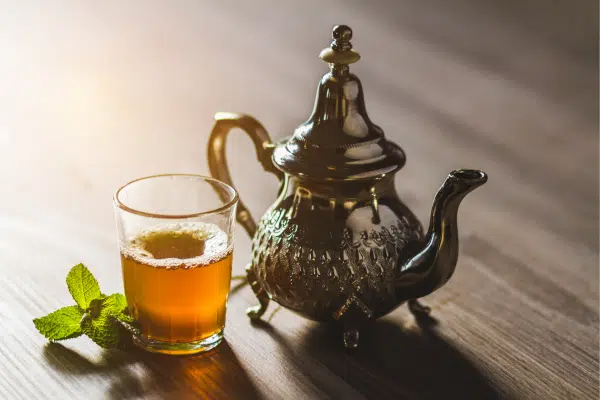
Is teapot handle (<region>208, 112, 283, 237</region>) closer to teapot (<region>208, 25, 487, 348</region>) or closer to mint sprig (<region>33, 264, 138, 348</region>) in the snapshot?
teapot (<region>208, 25, 487, 348</region>)

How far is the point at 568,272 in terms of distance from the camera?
113 cm

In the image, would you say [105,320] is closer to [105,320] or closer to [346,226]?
[105,320]

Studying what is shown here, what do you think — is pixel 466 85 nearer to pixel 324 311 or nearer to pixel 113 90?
pixel 113 90

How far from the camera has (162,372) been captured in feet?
2.85

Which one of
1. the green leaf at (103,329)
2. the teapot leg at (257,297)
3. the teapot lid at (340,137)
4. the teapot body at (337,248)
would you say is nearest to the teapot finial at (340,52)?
the teapot lid at (340,137)

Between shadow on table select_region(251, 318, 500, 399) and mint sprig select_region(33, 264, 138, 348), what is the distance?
0.53 feet

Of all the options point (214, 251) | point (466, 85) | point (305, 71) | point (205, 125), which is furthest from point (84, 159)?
point (466, 85)

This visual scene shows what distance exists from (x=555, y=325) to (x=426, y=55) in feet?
4.18

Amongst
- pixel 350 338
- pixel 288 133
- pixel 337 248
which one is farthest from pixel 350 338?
pixel 288 133

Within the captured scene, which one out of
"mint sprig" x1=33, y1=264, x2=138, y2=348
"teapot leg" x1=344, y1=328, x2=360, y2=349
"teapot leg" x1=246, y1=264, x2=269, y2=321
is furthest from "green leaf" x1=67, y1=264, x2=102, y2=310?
"teapot leg" x1=344, y1=328, x2=360, y2=349

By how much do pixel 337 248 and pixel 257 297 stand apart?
0.15m

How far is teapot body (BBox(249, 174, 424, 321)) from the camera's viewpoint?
0.88m

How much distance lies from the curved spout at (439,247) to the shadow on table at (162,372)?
20 centimetres

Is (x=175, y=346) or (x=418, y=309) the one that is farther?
(x=418, y=309)
